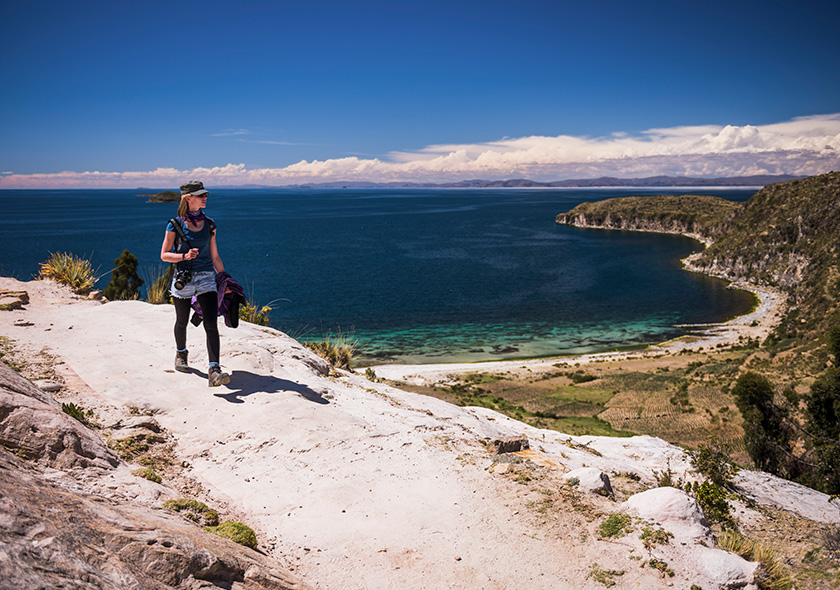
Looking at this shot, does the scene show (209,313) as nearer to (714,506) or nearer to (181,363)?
(181,363)

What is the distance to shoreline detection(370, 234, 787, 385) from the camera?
3516 cm

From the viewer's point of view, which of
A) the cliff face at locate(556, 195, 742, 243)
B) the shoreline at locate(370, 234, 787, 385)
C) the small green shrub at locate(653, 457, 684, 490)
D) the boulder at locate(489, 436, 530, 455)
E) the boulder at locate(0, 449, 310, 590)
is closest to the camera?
the boulder at locate(0, 449, 310, 590)

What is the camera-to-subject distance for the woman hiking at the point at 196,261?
8047 mm

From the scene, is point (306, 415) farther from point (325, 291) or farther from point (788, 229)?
point (788, 229)

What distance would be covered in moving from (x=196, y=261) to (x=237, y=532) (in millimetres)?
4760

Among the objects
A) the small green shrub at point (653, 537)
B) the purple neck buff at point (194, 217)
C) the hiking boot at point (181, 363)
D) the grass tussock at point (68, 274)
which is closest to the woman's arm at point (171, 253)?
the purple neck buff at point (194, 217)

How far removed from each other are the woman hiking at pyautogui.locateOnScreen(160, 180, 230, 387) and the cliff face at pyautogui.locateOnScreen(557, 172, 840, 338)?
5055cm

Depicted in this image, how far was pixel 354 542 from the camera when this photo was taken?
5527 mm

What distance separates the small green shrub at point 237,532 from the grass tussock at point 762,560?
531 cm

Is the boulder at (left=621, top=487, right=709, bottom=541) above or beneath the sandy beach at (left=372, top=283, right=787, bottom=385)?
above

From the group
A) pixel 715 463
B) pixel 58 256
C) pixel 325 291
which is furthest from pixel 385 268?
pixel 715 463

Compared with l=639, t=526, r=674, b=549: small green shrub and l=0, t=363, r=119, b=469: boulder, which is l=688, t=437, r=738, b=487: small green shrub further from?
l=0, t=363, r=119, b=469: boulder

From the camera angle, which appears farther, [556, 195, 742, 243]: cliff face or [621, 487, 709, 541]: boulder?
[556, 195, 742, 243]: cliff face

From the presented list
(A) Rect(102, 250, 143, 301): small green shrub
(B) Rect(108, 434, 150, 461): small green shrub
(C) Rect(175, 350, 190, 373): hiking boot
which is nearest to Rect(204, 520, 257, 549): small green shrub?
(B) Rect(108, 434, 150, 461): small green shrub
